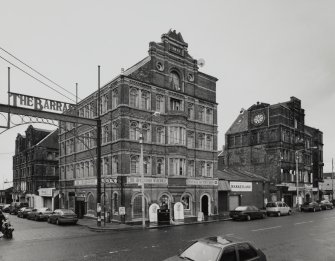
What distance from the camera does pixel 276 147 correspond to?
2053 inches

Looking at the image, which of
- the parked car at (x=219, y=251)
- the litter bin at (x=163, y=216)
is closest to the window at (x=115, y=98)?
the litter bin at (x=163, y=216)

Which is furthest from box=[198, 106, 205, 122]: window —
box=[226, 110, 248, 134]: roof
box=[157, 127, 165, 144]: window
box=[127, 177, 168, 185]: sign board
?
box=[226, 110, 248, 134]: roof

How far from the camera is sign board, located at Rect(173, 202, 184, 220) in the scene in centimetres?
3088

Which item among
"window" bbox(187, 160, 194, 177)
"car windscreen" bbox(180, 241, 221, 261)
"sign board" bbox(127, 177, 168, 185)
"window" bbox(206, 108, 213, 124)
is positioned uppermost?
"window" bbox(206, 108, 213, 124)

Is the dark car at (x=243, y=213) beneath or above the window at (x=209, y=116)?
beneath

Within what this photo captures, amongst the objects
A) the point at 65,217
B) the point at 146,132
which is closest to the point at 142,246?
the point at 65,217

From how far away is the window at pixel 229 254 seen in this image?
8.99 m

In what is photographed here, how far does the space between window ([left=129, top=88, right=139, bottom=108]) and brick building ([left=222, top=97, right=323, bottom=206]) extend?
28185 mm

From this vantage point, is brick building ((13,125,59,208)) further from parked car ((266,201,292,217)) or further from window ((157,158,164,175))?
parked car ((266,201,292,217))

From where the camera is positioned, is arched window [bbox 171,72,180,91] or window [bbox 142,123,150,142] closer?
window [bbox 142,123,150,142]

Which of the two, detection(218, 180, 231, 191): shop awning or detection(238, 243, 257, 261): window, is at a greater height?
detection(238, 243, 257, 261): window

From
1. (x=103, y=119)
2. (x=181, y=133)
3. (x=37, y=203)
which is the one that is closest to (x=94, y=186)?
(x=103, y=119)

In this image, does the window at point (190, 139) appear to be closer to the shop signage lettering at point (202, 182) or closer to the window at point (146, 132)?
the shop signage lettering at point (202, 182)

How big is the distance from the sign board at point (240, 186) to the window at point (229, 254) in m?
33.5
